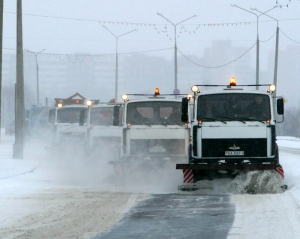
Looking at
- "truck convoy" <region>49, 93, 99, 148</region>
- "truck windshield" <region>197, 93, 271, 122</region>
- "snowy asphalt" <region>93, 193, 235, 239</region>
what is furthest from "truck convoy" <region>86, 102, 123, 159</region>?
"snowy asphalt" <region>93, 193, 235, 239</region>

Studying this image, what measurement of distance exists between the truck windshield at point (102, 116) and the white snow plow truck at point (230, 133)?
304 inches

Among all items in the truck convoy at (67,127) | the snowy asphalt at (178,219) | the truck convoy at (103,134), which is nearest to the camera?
the snowy asphalt at (178,219)

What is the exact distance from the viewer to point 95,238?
9.86 metres

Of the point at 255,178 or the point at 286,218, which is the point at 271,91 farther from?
the point at 286,218

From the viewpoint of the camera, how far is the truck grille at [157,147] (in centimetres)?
1941

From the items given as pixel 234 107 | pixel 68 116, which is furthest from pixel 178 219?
pixel 68 116

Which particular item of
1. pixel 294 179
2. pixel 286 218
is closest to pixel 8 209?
pixel 286 218

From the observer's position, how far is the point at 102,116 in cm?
2461

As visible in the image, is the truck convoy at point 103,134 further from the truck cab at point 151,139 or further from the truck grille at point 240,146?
the truck grille at point 240,146

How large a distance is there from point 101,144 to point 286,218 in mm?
12932

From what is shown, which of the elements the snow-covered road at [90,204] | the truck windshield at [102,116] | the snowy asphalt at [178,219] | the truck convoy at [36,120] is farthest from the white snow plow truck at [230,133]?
the truck convoy at [36,120]

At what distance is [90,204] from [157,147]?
5.64 m

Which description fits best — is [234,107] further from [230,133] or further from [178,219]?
[178,219]

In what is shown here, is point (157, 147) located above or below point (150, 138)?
below
